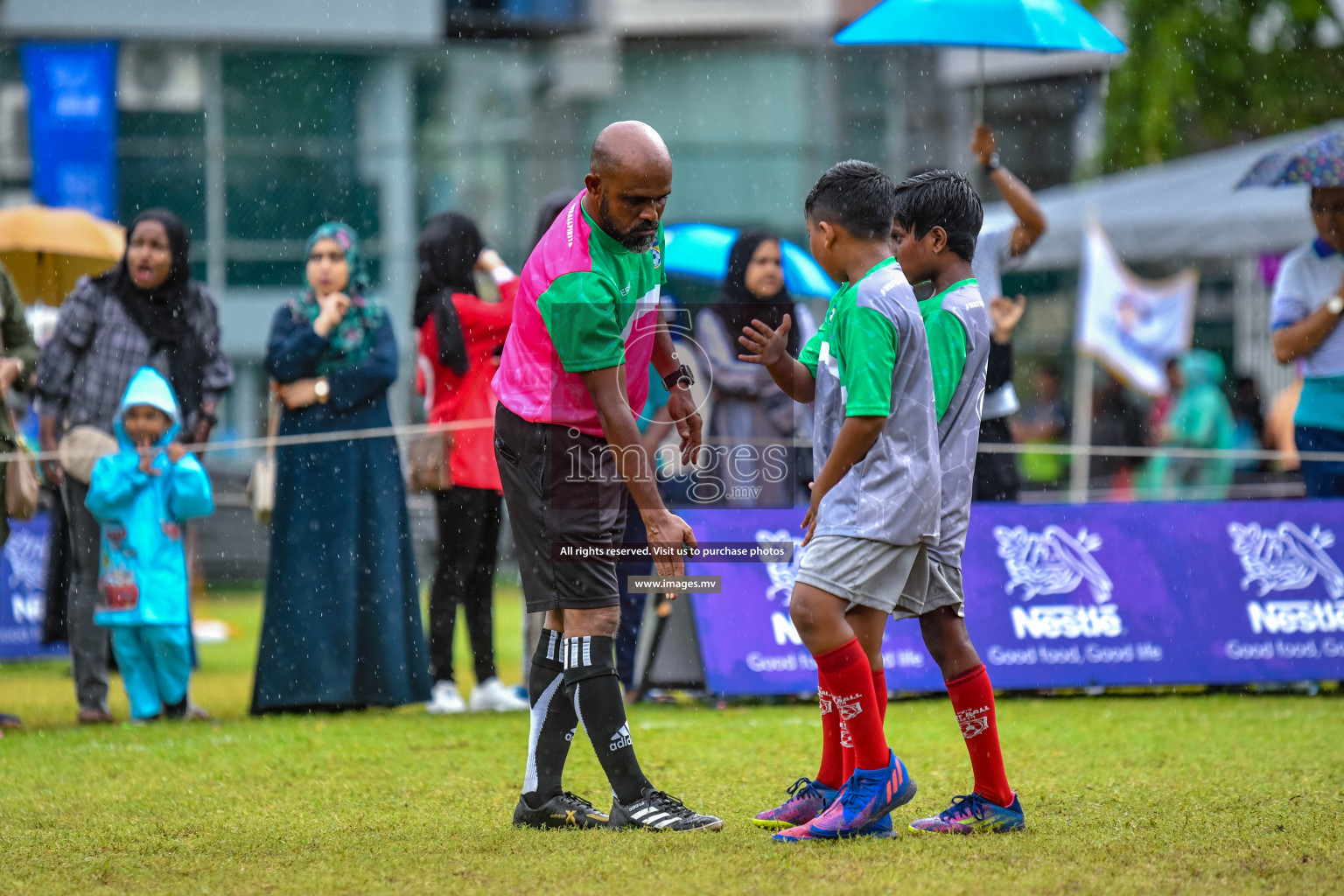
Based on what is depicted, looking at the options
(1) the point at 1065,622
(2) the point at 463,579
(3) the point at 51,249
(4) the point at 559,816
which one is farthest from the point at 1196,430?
(4) the point at 559,816

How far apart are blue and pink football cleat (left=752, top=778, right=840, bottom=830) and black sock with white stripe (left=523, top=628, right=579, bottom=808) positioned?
601mm

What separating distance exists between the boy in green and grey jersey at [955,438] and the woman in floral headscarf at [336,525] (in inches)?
142

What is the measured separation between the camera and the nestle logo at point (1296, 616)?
304 inches

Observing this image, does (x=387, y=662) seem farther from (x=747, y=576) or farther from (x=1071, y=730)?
(x=1071, y=730)

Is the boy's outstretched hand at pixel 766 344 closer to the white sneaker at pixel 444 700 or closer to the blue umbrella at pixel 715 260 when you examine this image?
the white sneaker at pixel 444 700

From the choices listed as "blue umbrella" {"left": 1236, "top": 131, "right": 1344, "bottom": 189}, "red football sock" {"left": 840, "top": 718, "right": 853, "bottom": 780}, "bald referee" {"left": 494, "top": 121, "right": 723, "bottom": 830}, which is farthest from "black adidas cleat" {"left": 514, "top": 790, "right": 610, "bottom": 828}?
"blue umbrella" {"left": 1236, "top": 131, "right": 1344, "bottom": 189}

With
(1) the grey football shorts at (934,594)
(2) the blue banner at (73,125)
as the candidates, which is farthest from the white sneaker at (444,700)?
(2) the blue banner at (73,125)

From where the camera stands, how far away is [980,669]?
452 centimetres

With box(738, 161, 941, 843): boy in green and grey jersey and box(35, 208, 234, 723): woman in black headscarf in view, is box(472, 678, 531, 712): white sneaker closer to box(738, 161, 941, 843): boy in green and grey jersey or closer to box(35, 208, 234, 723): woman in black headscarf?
box(35, 208, 234, 723): woman in black headscarf

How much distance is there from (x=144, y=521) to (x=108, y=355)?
0.85 meters

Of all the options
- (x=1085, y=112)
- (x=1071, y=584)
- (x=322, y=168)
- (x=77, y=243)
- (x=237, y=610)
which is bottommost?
(x=237, y=610)

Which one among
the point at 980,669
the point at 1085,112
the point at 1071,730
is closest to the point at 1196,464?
the point at 1071,730

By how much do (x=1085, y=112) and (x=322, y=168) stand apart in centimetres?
1604

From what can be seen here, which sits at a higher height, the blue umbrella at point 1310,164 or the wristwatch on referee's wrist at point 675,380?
the blue umbrella at point 1310,164
